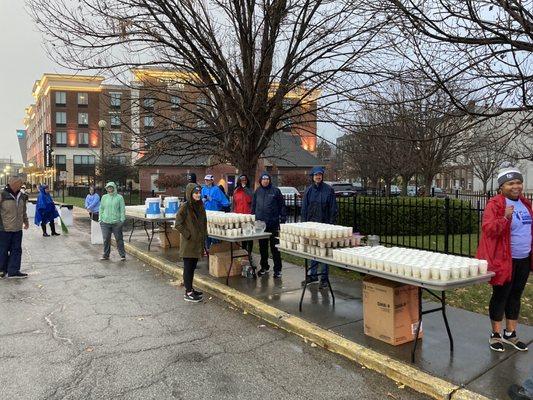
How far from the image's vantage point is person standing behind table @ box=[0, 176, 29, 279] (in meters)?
8.90

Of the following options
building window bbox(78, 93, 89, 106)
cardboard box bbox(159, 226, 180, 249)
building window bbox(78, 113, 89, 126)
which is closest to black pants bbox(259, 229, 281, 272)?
cardboard box bbox(159, 226, 180, 249)

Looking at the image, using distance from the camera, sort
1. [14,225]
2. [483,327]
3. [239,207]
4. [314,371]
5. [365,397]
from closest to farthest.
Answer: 1. [365,397]
2. [314,371]
3. [483,327]
4. [14,225]
5. [239,207]

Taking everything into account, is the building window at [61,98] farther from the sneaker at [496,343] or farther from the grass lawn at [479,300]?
the sneaker at [496,343]

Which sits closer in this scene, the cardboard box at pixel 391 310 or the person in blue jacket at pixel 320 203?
the cardboard box at pixel 391 310

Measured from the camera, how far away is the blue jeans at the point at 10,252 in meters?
8.91

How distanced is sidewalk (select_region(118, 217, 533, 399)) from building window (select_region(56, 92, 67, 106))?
259 feet

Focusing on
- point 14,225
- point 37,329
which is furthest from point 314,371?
point 14,225

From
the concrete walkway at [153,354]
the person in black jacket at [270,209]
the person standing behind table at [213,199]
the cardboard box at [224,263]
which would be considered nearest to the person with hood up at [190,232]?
the concrete walkway at [153,354]

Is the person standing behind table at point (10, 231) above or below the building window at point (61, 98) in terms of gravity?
below

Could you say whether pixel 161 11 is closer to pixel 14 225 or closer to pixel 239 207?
pixel 239 207

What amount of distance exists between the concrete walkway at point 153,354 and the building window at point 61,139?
76.0m

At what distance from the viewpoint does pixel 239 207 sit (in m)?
9.60

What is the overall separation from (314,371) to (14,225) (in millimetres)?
7308

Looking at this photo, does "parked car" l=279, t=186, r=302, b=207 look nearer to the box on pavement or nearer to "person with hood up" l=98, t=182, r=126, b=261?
the box on pavement
